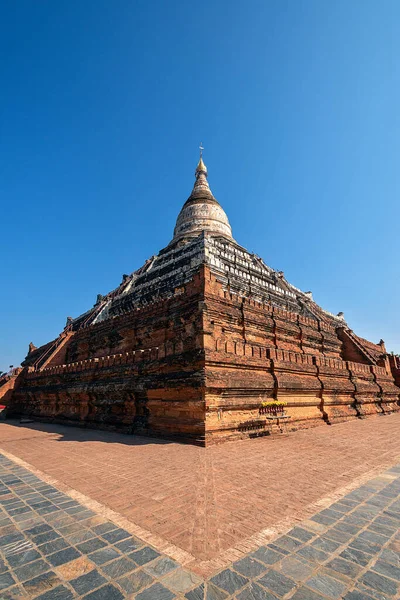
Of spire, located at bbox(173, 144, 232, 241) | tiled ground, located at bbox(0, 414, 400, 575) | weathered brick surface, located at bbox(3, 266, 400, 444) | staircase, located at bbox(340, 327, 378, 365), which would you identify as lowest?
tiled ground, located at bbox(0, 414, 400, 575)

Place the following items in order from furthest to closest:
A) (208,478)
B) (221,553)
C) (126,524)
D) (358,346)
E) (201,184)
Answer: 1. (201,184)
2. (358,346)
3. (208,478)
4. (126,524)
5. (221,553)

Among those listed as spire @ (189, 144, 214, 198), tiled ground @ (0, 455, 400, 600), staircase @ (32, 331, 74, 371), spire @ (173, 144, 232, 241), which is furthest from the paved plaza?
spire @ (189, 144, 214, 198)

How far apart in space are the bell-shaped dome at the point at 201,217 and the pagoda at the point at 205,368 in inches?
421

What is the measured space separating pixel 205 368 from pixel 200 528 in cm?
590

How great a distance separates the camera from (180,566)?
2.89 meters

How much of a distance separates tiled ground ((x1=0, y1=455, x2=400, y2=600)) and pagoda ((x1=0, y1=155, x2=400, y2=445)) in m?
5.22

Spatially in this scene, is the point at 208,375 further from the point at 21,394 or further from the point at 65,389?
the point at 21,394

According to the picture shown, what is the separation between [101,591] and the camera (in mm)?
2541

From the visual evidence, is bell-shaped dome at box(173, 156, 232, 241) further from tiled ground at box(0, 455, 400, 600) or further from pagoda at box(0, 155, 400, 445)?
tiled ground at box(0, 455, 400, 600)

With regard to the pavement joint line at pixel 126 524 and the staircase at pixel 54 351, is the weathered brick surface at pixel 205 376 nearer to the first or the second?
the staircase at pixel 54 351

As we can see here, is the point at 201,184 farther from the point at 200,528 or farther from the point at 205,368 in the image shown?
the point at 200,528

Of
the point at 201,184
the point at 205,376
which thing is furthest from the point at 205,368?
the point at 201,184

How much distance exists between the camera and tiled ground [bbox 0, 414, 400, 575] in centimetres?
358

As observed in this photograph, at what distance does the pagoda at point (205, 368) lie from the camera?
391 inches
